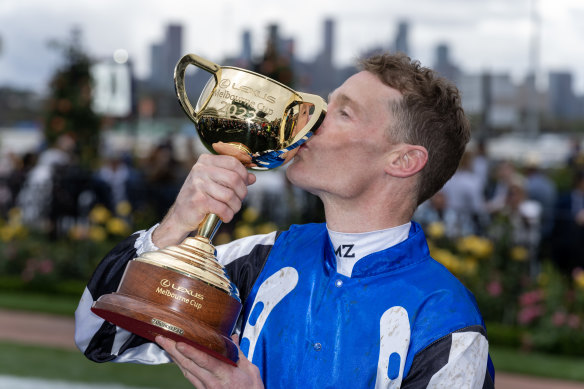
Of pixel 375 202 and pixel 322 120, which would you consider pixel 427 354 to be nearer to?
pixel 375 202

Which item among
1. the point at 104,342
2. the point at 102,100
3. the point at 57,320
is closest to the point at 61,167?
the point at 57,320

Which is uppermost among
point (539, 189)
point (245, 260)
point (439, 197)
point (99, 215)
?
point (245, 260)

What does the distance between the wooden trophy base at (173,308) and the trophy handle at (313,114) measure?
449mm

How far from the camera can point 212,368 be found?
76.4 inches

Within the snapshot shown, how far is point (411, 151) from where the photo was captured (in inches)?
86.0

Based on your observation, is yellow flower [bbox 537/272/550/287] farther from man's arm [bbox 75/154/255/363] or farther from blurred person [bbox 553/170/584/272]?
man's arm [bbox 75/154/255/363]

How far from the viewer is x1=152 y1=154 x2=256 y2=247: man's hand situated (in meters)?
2.04

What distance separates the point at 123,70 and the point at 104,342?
1462 centimetres

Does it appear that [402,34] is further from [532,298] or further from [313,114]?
[313,114]

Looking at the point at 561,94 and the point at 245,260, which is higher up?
the point at 245,260

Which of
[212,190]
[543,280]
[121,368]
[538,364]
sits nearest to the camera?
[212,190]

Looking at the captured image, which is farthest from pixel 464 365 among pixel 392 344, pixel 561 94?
pixel 561 94

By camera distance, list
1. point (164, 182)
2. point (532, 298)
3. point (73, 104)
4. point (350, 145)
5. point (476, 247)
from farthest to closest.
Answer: point (73, 104)
point (164, 182)
point (476, 247)
point (532, 298)
point (350, 145)

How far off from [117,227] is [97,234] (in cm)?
37
